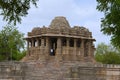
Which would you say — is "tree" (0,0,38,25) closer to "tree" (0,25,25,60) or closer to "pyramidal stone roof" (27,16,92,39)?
"pyramidal stone roof" (27,16,92,39)

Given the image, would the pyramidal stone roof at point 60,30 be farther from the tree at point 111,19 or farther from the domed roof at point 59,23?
the tree at point 111,19

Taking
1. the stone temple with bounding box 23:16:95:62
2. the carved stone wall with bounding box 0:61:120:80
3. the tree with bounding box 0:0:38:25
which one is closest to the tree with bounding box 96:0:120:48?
the tree with bounding box 0:0:38:25

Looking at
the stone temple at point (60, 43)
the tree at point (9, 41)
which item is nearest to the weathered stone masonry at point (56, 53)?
the stone temple at point (60, 43)

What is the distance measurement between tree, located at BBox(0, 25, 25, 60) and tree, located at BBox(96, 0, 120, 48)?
111 ft

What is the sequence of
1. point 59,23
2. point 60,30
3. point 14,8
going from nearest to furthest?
point 14,8 < point 60,30 < point 59,23

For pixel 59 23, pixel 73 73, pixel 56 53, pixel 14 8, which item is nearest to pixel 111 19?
pixel 14 8

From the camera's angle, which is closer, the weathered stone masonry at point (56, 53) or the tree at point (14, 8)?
the tree at point (14, 8)

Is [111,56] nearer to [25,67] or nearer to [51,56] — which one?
[51,56]

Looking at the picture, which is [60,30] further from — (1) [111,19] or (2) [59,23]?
(1) [111,19]

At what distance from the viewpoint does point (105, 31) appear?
1048 cm

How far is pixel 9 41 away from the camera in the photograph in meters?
43.7

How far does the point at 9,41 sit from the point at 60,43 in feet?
48.6

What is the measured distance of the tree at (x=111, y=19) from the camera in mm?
9453

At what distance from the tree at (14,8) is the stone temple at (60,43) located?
67.5 ft
